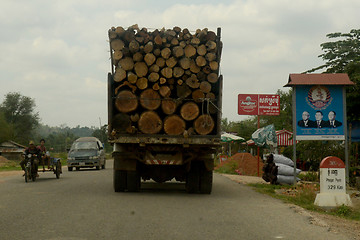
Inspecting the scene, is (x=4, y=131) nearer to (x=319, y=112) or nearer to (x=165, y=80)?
(x=319, y=112)

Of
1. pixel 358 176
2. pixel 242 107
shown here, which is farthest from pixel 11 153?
pixel 358 176

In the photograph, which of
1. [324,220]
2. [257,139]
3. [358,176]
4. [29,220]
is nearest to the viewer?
[29,220]

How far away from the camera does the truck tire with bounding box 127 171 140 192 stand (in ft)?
41.9

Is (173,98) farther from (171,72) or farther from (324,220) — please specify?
(324,220)

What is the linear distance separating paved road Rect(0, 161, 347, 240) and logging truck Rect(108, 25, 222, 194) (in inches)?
48.0

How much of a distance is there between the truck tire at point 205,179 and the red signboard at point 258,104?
11.5 meters

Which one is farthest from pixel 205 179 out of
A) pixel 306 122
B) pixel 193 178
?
pixel 306 122

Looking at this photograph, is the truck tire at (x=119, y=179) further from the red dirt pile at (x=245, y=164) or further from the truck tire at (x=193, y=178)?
the red dirt pile at (x=245, y=164)

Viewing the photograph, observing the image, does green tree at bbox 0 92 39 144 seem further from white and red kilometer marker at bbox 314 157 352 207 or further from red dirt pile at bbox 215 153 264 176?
white and red kilometer marker at bbox 314 157 352 207

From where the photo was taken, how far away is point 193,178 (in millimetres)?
12977

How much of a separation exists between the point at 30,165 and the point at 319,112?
9909mm

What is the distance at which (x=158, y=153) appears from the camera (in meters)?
12.4

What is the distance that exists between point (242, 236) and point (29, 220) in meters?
3.41

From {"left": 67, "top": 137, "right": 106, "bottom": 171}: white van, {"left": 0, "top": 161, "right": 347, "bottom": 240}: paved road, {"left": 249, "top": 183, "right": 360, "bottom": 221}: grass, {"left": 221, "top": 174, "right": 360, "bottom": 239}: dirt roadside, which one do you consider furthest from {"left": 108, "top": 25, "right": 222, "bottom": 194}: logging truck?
{"left": 67, "top": 137, "right": 106, "bottom": 171}: white van
